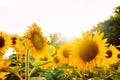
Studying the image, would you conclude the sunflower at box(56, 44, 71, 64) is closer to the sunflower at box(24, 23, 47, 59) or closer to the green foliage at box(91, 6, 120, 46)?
the sunflower at box(24, 23, 47, 59)

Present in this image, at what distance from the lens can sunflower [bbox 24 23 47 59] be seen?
9.96 feet

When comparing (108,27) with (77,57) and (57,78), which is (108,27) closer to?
(57,78)

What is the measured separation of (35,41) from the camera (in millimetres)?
3105

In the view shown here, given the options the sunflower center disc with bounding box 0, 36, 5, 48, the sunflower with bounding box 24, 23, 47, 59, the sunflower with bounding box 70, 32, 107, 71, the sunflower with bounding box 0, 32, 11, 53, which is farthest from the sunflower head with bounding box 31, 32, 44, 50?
the sunflower center disc with bounding box 0, 36, 5, 48

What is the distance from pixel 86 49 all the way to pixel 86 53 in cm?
3

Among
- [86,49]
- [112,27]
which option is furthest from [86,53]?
[112,27]

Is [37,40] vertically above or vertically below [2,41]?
below

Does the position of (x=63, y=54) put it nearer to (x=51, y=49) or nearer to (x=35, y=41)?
(x=51, y=49)

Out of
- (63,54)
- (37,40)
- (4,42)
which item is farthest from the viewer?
(63,54)

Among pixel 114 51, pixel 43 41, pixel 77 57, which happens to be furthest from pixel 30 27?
pixel 114 51

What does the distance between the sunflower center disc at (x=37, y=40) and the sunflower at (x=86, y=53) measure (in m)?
0.28

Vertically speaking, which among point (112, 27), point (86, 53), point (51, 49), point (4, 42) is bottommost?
point (86, 53)

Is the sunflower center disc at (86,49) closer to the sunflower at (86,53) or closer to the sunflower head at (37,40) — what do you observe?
the sunflower at (86,53)

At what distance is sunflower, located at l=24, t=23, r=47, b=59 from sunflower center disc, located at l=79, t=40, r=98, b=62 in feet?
1.11
